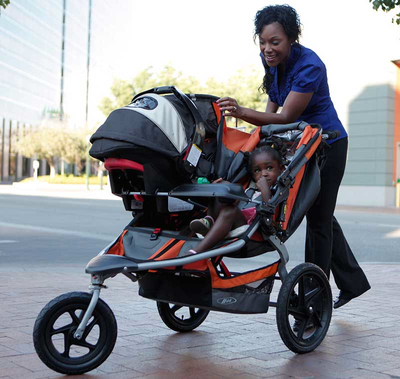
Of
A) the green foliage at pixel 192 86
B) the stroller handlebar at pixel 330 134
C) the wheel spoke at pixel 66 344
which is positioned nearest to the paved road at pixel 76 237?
the stroller handlebar at pixel 330 134

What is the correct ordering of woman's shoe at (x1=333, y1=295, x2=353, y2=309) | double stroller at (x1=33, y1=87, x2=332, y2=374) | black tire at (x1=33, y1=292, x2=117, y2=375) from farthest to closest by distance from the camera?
woman's shoe at (x1=333, y1=295, x2=353, y2=309)
double stroller at (x1=33, y1=87, x2=332, y2=374)
black tire at (x1=33, y1=292, x2=117, y2=375)

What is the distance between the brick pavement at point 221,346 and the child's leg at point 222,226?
0.66 metres

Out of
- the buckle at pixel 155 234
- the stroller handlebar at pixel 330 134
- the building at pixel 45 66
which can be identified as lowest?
the buckle at pixel 155 234

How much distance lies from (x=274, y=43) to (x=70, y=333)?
2157 millimetres

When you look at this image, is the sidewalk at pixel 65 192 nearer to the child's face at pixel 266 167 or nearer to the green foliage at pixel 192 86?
the green foliage at pixel 192 86

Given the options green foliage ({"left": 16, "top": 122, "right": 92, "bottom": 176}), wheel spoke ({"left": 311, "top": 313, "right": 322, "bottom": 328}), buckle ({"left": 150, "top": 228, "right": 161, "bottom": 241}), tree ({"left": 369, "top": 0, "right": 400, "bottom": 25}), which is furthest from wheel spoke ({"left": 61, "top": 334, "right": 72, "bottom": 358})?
green foliage ({"left": 16, "top": 122, "right": 92, "bottom": 176})

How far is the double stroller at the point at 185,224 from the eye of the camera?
350 cm

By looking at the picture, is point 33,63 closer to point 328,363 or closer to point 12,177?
point 12,177

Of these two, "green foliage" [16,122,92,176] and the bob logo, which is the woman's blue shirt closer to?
the bob logo

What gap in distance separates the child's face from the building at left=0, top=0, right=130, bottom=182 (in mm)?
59454

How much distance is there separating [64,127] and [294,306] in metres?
57.6

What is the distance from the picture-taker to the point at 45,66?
78.2m

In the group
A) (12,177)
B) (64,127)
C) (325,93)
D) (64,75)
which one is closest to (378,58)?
(325,93)

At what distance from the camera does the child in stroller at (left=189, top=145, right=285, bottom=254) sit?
12.1ft
